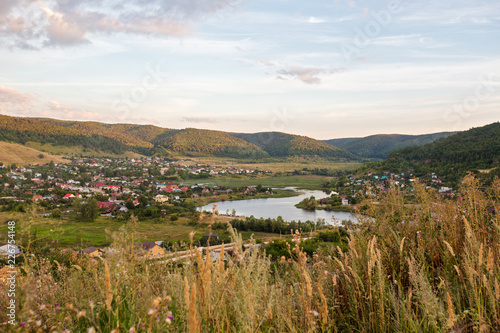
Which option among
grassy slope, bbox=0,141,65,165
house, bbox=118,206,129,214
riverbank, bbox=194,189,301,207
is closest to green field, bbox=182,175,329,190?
riverbank, bbox=194,189,301,207

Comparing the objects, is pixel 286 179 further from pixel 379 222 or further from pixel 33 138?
pixel 33 138

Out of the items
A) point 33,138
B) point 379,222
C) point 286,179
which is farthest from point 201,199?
point 33,138

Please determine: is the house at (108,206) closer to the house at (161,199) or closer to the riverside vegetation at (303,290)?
the house at (161,199)

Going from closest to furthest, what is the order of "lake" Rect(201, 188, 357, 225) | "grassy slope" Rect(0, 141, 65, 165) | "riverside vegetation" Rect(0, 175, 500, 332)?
"riverside vegetation" Rect(0, 175, 500, 332), "lake" Rect(201, 188, 357, 225), "grassy slope" Rect(0, 141, 65, 165)

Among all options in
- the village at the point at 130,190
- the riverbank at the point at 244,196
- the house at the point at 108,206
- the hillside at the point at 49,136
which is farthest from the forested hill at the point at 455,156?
the hillside at the point at 49,136

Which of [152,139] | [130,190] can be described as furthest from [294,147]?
[130,190]

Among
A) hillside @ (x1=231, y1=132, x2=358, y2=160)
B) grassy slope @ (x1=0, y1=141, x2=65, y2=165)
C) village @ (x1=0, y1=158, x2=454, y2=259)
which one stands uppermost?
hillside @ (x1=231, y1=132, x2=358, y2=160)

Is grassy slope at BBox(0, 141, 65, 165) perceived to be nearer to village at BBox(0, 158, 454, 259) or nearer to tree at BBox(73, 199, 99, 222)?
village at BBox(0, 158, 454, 259)
